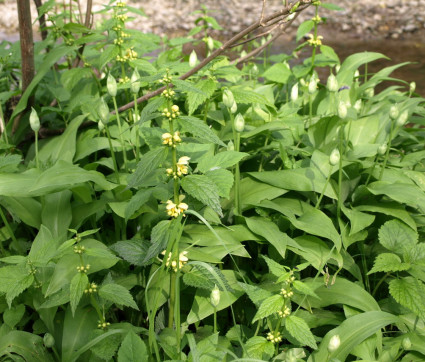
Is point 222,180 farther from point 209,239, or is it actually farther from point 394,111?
point 394,111

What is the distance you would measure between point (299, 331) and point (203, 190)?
1.77ft

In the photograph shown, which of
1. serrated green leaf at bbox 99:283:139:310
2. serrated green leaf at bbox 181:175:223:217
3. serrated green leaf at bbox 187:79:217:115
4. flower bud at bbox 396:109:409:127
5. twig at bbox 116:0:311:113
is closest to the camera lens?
serrated green leaf at bbox 181:175:223:217

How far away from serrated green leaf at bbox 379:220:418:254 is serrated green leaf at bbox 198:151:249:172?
2.16 ft

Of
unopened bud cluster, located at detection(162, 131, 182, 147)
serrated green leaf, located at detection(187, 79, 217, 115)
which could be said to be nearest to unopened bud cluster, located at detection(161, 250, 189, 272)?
unopened bud cluster, located at detection(162, 131, 182, 147)

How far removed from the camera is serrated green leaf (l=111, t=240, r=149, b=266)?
1705 millimetres

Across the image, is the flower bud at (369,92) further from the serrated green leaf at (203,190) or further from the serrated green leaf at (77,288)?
the serrated green leaf at (77,288)

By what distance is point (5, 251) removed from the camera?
214 cm

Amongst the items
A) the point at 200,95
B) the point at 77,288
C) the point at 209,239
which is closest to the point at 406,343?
the point at 209,239

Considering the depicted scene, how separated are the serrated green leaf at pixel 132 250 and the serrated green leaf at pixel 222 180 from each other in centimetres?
36

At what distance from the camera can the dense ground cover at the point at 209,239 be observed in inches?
62.0

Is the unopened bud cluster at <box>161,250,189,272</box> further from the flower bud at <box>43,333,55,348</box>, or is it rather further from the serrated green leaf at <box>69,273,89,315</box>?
the flower bud at <box>43,333,55,348</box>

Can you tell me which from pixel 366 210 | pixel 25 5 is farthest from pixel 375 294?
pixel 25 5

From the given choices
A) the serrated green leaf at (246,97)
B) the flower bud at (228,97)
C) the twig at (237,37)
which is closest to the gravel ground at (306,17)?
the twig at (237,37)

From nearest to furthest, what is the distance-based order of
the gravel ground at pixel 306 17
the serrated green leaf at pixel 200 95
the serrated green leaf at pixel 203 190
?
the serrated green leaf at pixel 203 190
the serrated green leaf at pixel 200 95
the gravel ground at pixel 306 17
